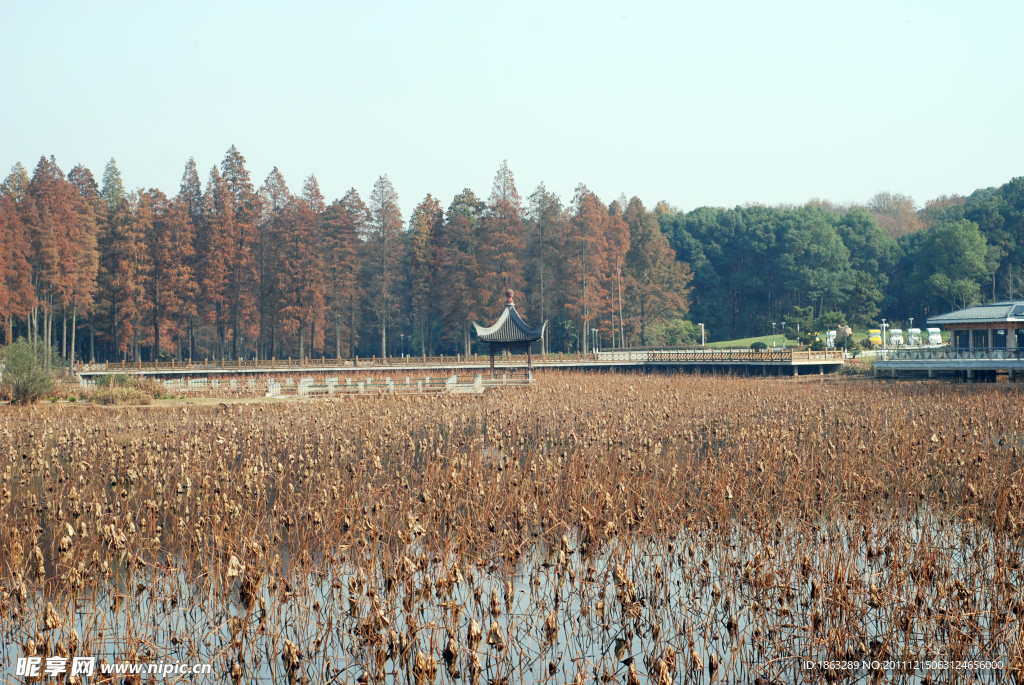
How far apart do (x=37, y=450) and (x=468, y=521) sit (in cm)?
999

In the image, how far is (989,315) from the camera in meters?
35.9

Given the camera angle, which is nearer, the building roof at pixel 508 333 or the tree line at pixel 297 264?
the building roof at pixel 508 333

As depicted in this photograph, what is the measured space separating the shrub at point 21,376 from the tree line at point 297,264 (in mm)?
25030

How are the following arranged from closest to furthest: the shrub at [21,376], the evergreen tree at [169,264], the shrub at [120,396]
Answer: the shrub at [21,376]
the shrub at [120,396]
the evergreen tree at [169,264]

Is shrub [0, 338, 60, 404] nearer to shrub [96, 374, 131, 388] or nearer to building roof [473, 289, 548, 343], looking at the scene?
shrub [96, 374, 131, 388]

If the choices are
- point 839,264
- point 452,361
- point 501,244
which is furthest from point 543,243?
point 839,264

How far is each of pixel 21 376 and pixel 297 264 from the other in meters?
31.0

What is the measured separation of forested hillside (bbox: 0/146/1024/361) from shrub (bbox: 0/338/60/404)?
2077cm

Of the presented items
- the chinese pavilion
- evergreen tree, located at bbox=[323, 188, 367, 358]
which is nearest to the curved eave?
the chinese pavilion

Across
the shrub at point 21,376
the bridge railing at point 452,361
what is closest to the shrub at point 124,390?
the shrub at point 21,376

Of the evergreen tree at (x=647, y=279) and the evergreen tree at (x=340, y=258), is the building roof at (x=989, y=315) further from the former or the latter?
the evergreen tree at (x=340, y=258)

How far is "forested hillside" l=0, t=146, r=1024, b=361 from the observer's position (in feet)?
171

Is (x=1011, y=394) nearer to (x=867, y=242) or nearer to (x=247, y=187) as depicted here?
(x=247, y=187)

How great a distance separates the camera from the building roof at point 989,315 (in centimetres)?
3478
